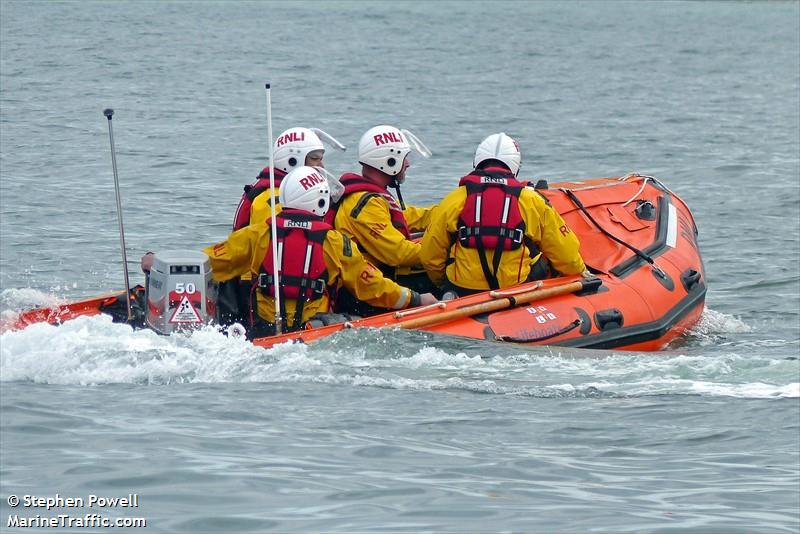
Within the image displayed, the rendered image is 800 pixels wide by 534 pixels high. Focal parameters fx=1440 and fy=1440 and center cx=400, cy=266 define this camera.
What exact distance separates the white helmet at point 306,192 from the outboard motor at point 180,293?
22.1 inches

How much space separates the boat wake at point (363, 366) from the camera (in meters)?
7.31

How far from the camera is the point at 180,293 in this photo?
7.61 m

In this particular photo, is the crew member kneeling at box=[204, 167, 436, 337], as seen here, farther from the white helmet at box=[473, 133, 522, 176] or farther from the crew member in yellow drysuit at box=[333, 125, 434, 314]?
the white helmet at box=[473, 133, 522, 176]

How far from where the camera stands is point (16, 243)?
39.9ft

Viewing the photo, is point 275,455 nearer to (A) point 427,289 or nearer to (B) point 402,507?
(B) point 402,507

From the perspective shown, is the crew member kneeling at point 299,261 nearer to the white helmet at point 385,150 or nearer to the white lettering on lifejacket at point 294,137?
the white helmet at point 385,150

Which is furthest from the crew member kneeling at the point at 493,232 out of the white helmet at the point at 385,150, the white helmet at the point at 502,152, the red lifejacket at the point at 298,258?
the red lifejacket at the point at 298,258

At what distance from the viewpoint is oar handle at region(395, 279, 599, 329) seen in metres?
8.01

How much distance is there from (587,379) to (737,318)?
3.30m

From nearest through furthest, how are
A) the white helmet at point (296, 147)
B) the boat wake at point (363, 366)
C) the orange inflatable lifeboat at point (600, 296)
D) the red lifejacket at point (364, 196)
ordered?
the boat wake at point (363, 366)
the orange inflatable lifeboat at point (600, 296)
the red lifejacket at point (364, 196)
the white helmet at point (296, 147)

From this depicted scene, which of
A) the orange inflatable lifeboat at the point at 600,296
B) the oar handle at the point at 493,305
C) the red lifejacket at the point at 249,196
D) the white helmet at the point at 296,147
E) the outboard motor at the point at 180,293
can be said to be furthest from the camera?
the white helmet at the point at 296,147

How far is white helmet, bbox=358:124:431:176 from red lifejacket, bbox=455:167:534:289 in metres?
0.37

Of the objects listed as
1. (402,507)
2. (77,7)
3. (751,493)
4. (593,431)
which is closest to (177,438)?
(402,507)

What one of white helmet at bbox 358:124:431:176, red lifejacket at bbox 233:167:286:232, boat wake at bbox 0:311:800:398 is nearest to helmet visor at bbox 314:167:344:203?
white helmet at bbox 358:124:431:176
